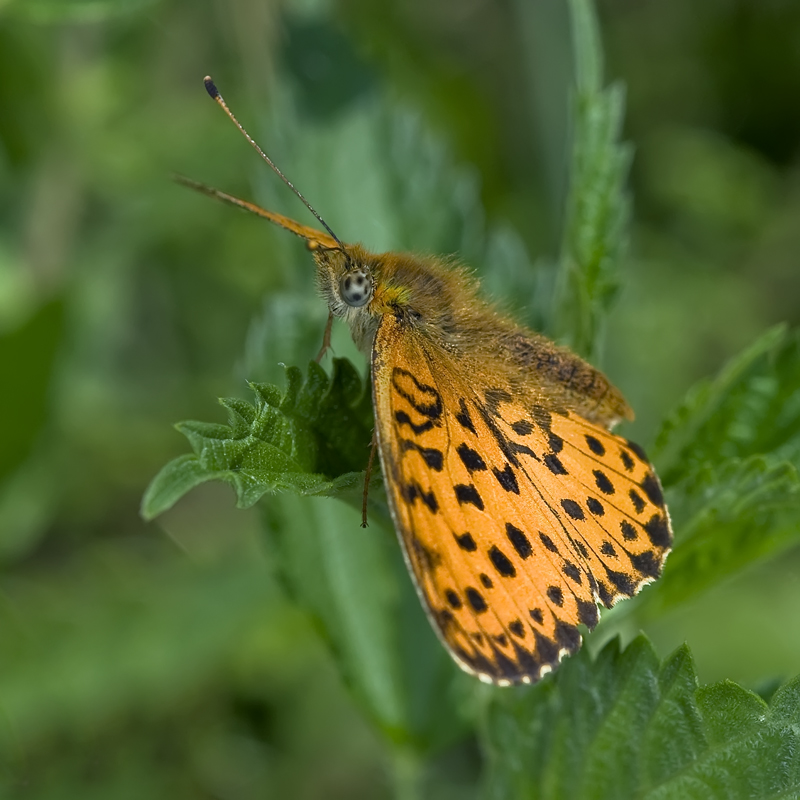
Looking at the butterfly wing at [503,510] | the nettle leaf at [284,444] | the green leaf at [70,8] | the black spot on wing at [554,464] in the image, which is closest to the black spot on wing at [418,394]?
the butterfly wing at [503,510]

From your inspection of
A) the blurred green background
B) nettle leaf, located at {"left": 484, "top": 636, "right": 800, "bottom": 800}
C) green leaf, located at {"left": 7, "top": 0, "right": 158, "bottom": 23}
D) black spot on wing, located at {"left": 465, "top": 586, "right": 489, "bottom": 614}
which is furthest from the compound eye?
green leaf, located at {"left": 7, "top": 0, "right": 158, "bottom": 23}

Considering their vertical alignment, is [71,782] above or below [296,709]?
above

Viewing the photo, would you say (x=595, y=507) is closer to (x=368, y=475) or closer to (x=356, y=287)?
(x=368, y=475)

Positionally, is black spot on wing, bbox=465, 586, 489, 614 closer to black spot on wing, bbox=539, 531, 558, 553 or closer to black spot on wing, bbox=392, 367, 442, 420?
black spot on wing, bbox=539, 531, 558, 553

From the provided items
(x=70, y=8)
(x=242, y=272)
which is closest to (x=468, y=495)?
(x=70, y=8)

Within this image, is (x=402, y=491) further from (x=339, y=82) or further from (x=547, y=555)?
(x=339, y=82)

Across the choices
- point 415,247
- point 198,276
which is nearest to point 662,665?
point 415,247
